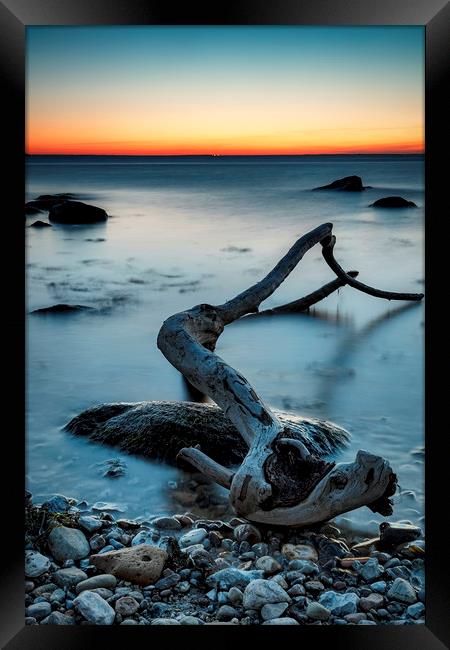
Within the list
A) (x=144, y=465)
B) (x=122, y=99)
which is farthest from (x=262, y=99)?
(x=144, y=465)

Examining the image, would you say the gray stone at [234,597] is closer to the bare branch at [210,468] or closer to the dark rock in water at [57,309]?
the bare branch at [210,468]

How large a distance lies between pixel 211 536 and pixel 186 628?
47 centimetres

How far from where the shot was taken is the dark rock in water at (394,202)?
5.82 m

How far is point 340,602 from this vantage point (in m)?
2.64

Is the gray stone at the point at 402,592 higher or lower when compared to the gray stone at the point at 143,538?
lower

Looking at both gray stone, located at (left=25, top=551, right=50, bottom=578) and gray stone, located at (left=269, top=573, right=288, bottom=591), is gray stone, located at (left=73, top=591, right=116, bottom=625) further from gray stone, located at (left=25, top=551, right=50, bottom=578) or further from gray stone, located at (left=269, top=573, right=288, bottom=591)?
gray stone, located at (left=269, top=573, right=288, bottom=591)

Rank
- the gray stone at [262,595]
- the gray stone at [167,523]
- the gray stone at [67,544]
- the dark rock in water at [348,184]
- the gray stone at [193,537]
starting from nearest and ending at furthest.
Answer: the gray stone at [262,595] < the gray stone at [67,544] < the gray stone at [193,537] < the gray stone at [167,523] < the dark rock in water at [348,184]

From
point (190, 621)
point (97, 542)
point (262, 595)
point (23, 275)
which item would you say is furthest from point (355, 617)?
point (23, 275)

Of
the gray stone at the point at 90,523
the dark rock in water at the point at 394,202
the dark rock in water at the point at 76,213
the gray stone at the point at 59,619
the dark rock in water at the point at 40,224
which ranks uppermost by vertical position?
the dark rock in water at the point at 394,202

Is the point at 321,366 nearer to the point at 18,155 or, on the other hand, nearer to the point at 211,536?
the point at 211,536

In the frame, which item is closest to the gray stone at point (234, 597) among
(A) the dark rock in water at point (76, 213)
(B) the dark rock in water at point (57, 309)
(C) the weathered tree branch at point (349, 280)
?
(C) the weathered tree branch at point (349, 280)

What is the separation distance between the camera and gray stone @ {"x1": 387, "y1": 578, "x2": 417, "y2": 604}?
268cm

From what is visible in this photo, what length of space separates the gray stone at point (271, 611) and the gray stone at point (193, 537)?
0.43 meters

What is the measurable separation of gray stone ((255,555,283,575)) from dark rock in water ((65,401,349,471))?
795 millimetres
